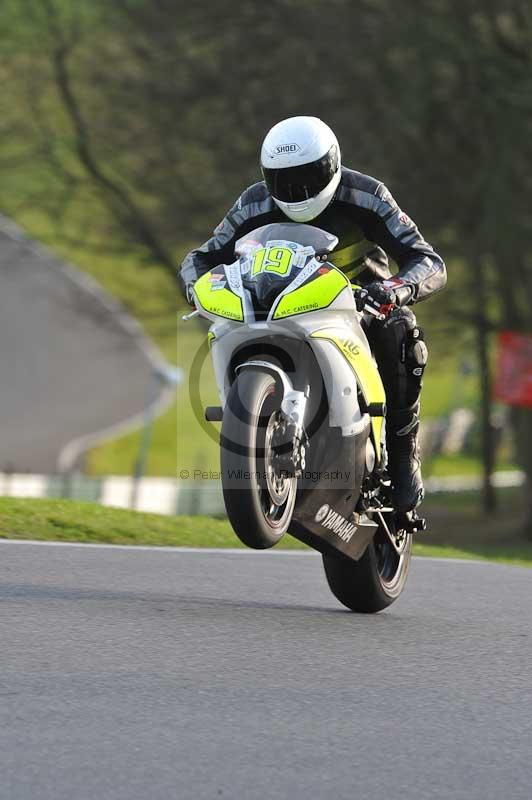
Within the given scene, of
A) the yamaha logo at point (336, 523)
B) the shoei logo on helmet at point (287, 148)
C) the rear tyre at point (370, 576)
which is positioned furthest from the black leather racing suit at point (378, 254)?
the yamaha logo at point (336, 523)

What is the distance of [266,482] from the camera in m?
5.47

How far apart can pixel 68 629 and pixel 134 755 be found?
155 centimetres

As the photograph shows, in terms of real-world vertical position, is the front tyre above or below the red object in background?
below

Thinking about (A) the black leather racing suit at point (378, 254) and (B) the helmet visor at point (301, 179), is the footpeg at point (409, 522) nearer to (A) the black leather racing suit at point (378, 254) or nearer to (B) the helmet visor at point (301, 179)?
(A) the black leather racing suit at point (378, 254)

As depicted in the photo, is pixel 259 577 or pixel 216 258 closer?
pixel 216 258

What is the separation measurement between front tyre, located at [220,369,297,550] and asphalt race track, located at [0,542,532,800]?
426 millimetres

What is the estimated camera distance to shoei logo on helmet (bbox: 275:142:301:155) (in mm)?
5980

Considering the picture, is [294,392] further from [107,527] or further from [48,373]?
[48,373]

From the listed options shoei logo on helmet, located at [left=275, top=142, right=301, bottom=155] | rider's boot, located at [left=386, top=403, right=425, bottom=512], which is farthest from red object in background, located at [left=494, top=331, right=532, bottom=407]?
shoei logo on helmet, located at [left=275, top=142, right=301, bottom=155]

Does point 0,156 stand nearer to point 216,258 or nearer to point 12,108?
point 12,108

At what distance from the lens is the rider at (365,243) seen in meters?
6.02

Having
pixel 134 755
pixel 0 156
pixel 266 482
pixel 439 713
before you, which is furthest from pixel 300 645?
pixel 0 156

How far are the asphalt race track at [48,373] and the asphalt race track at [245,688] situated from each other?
2390 cm

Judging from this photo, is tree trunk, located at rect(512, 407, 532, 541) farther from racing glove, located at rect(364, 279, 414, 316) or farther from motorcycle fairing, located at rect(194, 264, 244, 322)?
motorcycle fairing, located at rect(194, 264, 244, 322)
